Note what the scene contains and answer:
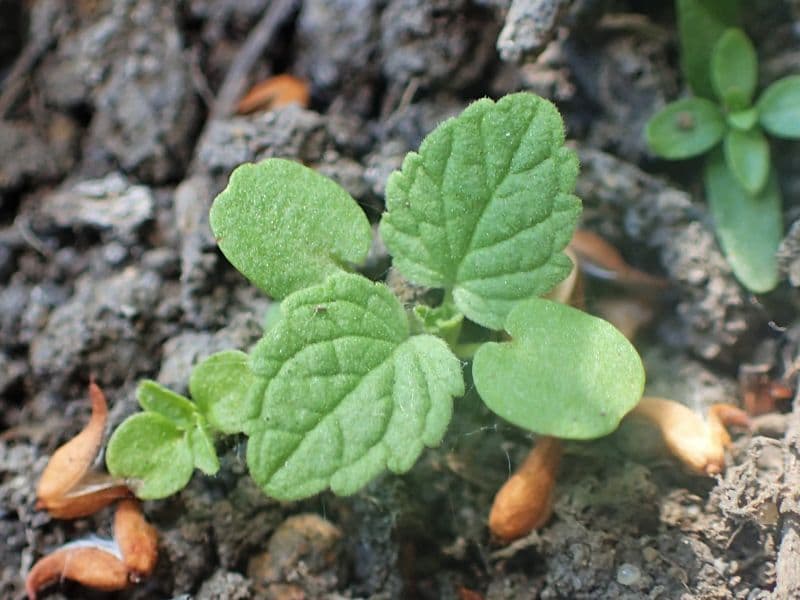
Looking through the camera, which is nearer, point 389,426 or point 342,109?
point 389,426

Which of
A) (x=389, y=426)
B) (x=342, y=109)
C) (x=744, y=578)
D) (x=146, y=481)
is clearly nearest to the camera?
(x=389, y=426)

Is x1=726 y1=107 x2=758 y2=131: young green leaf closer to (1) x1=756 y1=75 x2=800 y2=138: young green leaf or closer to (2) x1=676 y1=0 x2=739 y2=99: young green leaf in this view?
(1) x1=756 y1=75 x2=800 y2=138: young green leaf

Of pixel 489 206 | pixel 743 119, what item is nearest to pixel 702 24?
pixel 743 119

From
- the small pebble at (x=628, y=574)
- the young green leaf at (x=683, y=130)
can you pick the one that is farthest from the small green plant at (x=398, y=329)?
the young green leaf at (x=683, y=130)

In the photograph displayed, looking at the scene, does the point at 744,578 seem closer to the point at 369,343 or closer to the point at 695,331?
the point at 695,331

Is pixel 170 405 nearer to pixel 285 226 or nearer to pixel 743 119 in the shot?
pixel 285 226

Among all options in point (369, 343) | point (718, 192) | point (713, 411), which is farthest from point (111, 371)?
point (718, 192)
